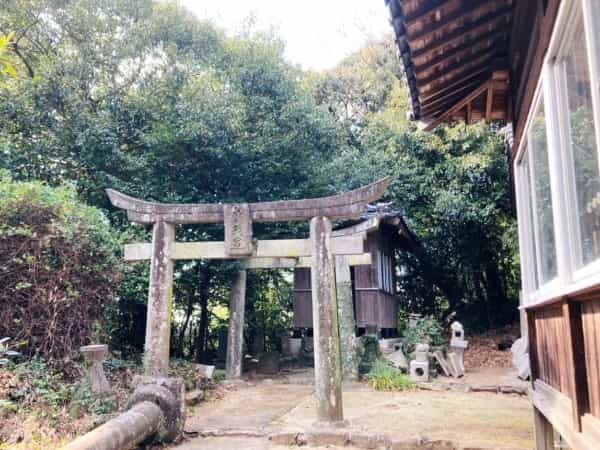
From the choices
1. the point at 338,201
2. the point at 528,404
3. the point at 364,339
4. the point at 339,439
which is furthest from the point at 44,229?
the point at 528,404

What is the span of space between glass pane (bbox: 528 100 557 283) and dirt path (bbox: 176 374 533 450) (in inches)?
111

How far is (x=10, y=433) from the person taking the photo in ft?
16.4

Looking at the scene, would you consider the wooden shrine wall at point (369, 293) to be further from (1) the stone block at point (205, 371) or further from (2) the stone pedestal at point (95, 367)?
(2) the stone pedestal at point (95, 367)

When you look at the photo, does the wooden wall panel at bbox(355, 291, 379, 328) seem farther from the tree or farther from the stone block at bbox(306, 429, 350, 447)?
the stone block at bbox(306, 429, 350, 447)

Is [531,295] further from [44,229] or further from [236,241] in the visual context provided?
[44,229]

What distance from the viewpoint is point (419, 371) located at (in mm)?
11148

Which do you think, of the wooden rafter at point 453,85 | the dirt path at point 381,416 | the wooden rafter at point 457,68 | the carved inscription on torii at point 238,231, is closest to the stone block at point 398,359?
the dirt path at point 381,416

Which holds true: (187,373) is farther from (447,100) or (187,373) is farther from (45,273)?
(447,100)

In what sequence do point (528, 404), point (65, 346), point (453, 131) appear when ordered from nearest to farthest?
point (65, 346), point (528, 404), point (453, 131)

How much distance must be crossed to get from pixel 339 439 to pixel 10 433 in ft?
12.0

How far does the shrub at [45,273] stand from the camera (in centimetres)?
683

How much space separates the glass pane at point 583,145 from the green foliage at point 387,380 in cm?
847

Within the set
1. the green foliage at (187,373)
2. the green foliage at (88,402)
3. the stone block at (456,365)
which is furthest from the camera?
the stone block at (456,365)

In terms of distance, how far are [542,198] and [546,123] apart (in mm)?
761
